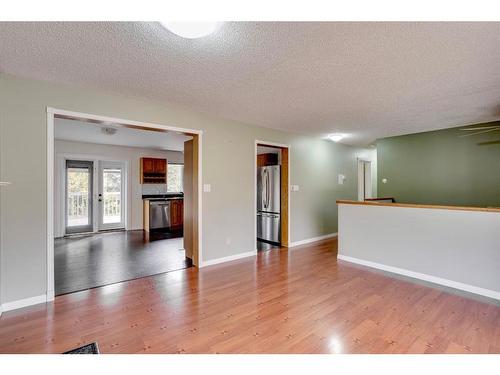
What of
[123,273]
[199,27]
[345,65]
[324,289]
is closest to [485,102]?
[345,65]

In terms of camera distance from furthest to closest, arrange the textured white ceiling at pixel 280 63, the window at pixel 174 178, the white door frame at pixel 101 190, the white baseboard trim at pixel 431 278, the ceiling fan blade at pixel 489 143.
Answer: the window at pixel 174 178, the white door frame at pixel 101 190, the ceiling fan blade at pixel 489 143, the white baseboard trim at pixel 431 278, the textured white ceiling at pixel 280 63

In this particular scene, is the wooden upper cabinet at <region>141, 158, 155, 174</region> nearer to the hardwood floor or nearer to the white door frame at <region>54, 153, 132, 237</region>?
the white door frame at <region>54, 153, 132, 237</region>

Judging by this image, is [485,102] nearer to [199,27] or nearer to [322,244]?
[322,244]

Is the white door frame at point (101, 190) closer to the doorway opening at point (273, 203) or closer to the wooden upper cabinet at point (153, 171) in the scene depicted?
the wooden upper cabinet at point (153, 171)

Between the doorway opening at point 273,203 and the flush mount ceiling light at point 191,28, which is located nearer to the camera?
the flush mount ceiling light at point 191,28

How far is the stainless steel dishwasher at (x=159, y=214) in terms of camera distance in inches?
274

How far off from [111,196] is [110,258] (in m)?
3.24

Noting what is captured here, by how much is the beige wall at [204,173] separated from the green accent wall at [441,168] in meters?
1.05

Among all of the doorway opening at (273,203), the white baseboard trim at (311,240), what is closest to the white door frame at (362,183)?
the white baseboard trim at (311,240)

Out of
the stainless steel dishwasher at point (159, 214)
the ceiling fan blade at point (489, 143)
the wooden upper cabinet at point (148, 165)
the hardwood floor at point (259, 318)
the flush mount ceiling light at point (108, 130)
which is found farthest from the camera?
the wooden upper cabinet at point (148, 165)

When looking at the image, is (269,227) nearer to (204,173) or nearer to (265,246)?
(265,246)

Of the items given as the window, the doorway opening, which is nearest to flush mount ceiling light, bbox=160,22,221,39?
the doorway opening

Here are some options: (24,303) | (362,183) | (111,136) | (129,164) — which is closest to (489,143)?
(362,183)

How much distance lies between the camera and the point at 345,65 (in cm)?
232
